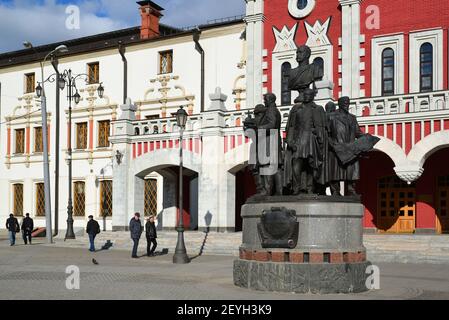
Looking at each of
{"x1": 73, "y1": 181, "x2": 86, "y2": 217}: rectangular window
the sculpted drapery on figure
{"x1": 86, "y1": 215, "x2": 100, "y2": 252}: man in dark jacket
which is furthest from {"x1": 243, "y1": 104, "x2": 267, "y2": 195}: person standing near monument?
{"x1": 73, "y1": 181, "x2": 86, "y2": 217}: rectangular window

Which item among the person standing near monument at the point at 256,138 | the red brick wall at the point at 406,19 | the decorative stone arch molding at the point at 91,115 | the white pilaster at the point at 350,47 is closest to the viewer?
the person standing near monument at the point at 256,138

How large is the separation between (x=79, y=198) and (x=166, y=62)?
350 inches

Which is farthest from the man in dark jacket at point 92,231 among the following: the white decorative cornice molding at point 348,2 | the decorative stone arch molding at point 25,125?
the decorative stone arch molding at point 25,125

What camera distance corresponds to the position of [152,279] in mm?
14047

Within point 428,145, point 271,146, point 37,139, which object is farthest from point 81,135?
point 271,146

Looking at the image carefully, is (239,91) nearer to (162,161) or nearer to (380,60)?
(162,161)

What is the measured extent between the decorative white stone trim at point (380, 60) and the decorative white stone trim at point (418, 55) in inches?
15.9

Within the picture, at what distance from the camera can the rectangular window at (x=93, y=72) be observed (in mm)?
35500

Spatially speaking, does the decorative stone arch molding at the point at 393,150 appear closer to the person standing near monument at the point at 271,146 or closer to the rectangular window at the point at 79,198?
the person standing near monument at the point at 271,146

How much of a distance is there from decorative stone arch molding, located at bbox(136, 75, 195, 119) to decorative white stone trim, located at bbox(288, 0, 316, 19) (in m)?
6.90

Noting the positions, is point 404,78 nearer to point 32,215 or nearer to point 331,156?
point 331,156

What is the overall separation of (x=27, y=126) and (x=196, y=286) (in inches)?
1106
